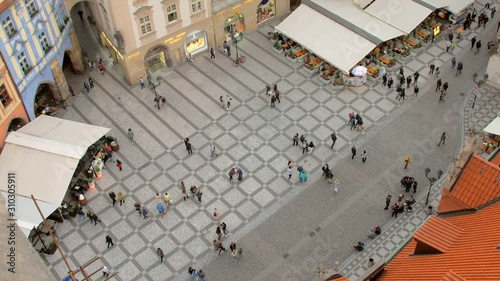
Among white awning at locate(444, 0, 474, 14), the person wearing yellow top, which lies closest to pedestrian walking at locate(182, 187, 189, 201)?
the person wearing yellow top

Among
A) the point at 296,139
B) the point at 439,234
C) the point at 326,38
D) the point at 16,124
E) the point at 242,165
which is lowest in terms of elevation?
the point at 242,165

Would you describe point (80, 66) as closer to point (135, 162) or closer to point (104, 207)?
point (135, 162)

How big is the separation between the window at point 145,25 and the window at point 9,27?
30.2 feet

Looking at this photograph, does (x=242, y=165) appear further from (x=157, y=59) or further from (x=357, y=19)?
(x=357, y=19)

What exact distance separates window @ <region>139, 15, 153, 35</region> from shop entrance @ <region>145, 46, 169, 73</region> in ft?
7.57

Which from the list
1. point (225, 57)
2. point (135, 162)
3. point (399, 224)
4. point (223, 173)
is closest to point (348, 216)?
point (399, 224)

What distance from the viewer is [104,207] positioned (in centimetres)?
3775

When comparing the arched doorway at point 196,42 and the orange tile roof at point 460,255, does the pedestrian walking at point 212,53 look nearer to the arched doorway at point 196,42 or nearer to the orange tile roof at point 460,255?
the arched doorway at point 196,42

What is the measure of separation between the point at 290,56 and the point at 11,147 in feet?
75.4

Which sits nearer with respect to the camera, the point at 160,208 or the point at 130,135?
the point at 160,208

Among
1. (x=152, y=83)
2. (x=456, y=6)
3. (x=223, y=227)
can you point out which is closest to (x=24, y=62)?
(x=152, y=83)

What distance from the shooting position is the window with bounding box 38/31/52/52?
4037cm

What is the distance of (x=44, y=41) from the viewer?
134ft

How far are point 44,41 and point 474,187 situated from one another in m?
30.7
